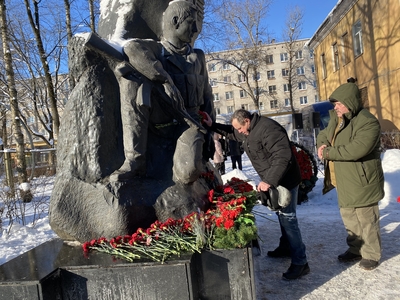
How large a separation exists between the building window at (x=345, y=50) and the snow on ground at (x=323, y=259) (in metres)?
12.6

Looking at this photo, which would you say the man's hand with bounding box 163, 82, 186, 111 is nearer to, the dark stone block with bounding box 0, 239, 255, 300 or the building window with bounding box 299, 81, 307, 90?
the dark stone block with bounding box 0, 239, 255, 300

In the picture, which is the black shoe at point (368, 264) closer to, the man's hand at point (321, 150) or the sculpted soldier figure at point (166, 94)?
the man's hand at point (321, 150)

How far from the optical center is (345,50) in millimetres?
17938

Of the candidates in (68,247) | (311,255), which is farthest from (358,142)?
(68,247)

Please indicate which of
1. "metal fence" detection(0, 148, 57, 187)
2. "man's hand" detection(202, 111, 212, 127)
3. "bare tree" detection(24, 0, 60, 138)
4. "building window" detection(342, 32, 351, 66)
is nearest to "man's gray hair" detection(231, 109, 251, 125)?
"man's hand" detection(202, 111, 212, 127)

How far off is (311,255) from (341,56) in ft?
55.0

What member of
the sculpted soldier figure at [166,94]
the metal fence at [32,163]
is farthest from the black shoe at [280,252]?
the metal fence at [32,163]

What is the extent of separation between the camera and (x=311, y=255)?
403 cm

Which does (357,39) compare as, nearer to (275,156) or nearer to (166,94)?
(275,156)

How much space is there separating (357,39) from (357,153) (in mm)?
15627

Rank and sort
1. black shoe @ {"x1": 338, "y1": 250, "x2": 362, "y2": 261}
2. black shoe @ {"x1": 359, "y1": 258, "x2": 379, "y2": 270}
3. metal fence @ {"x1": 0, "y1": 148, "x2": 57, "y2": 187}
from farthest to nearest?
1. metal fence @ {"x1": 0, "y1": 148, "x2": 57, "y2": 187}
2. black shoe @ {"x1": 338, "y1": 250, "x2": 362, "y2": 261}
3. black shoe @ {"x1": 359, "y1": 258, "x2": 379, "y2": 270}

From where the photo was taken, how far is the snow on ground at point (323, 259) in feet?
10.0

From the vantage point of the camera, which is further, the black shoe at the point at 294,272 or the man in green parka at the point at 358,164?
the black shoe at the point at 294,272

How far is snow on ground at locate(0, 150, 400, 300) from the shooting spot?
10.0 ft
